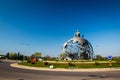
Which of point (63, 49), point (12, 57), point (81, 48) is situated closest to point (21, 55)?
point (12, 57)

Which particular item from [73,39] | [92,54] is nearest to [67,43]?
[73,39]

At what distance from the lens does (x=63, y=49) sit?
68438 millimetres

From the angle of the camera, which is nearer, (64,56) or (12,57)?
(64,56)

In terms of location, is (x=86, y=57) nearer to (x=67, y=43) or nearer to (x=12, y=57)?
(x=67, y=43)

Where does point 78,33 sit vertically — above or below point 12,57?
above

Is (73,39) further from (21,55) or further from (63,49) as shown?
(21,55)

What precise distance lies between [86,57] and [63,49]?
34.2 feet

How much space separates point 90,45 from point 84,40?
331cm

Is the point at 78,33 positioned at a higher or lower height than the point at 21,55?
higher

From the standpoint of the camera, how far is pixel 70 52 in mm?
65875

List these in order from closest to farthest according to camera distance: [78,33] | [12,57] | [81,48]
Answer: [81,48], [78,33], [12,57]

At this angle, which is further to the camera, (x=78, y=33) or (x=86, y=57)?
(x=78, y=33)

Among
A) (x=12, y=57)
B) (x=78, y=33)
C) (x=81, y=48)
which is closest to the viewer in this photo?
(x=81, y=48)

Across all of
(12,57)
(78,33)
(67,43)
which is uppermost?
(78,33)
